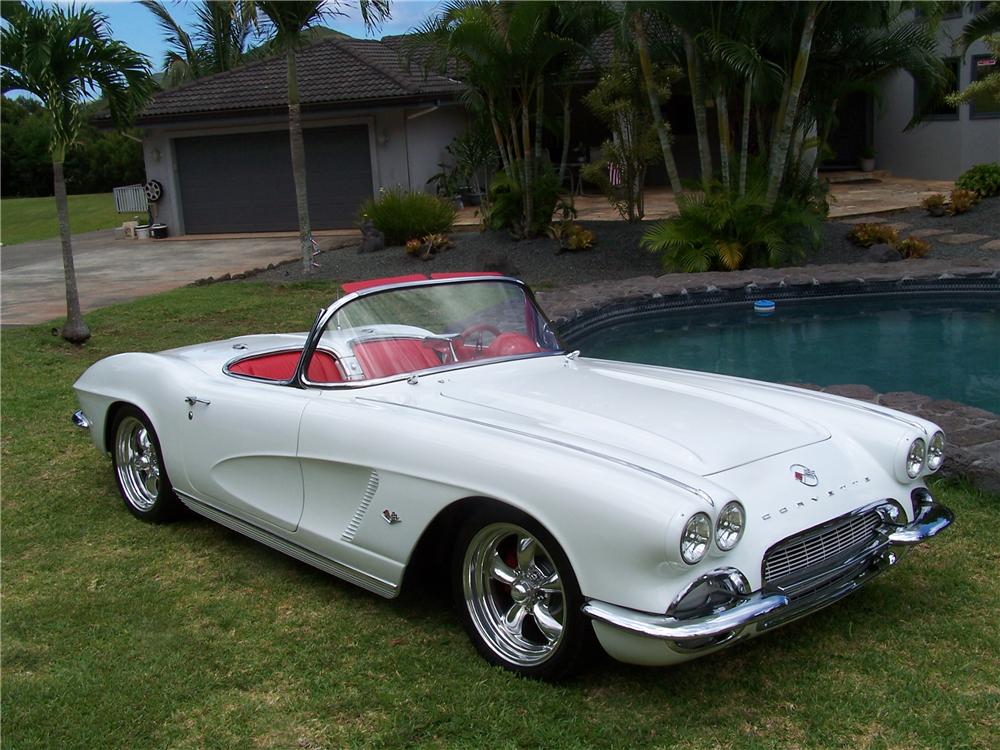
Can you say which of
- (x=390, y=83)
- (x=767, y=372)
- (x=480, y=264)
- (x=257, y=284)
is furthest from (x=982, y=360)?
(x=390, y=83)

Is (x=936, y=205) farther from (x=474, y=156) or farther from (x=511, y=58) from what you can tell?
(x=474, y=156)

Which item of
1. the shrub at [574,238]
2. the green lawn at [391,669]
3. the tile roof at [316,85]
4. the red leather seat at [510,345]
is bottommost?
the green lawn at [391,669]

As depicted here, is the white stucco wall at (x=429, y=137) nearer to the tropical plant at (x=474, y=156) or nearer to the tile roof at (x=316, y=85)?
the tropical plant at (x=474, y=156)

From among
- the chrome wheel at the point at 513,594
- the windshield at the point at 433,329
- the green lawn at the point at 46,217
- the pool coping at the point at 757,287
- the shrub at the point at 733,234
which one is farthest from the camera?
the green lawn at the point at 46,217

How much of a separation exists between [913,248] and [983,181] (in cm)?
417

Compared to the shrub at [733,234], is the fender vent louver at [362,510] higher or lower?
lower

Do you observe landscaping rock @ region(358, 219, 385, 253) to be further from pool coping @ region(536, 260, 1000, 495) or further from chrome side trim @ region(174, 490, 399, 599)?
chrome side trim @ region(174, 490, 399, 599)

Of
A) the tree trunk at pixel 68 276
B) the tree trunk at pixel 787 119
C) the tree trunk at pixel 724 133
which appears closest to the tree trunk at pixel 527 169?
the tree trunk at pixel 724 133

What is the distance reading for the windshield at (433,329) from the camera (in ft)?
14.2

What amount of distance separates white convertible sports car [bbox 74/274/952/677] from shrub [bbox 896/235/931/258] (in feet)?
33.6

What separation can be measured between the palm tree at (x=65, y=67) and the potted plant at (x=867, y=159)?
1865cm

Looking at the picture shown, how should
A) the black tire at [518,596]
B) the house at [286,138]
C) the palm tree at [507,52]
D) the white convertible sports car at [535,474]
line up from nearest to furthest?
the white convertible sports car at [535,474]
the black tire at [518,596]
the palm tree at [507,52]
the house at [286,138]

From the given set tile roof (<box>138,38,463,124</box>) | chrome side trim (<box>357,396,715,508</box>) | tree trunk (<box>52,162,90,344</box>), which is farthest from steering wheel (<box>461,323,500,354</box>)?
tile roof (<box>138,38,463,124</box>)

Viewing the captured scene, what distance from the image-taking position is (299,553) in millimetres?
4199
